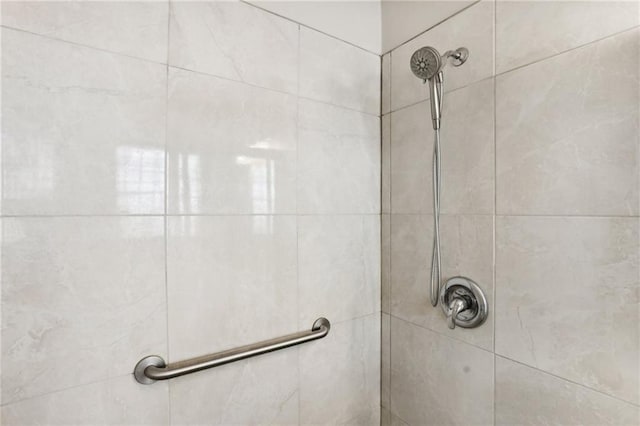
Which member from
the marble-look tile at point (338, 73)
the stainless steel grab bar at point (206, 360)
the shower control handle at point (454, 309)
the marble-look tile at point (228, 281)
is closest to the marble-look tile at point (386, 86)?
the marble-look tile at point (338, 73)

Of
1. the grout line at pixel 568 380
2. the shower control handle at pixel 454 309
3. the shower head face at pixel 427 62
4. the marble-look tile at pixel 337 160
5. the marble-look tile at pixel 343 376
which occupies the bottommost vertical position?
the marble-look tile at pixel 343 376

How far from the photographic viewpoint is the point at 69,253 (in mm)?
739

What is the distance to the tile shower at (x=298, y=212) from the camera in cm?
71

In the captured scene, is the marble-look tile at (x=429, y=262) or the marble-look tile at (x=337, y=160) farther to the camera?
the marble-look tile at (x=337, y=160)

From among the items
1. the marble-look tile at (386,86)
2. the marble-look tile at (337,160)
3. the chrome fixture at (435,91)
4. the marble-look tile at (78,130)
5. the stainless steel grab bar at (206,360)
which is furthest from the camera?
the marble-look tile at (386,86)

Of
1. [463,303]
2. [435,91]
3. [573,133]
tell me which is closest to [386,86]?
[435,91]

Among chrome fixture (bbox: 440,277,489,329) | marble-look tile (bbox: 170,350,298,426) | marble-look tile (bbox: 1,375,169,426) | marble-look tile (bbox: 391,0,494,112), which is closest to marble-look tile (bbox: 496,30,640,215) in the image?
marble-look tile (bbox: 391,0,494,112)

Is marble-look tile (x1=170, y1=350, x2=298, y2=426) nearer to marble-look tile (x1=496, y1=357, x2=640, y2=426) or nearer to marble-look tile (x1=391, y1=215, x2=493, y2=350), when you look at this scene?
marble-look tile (x1=391, y1=215, x2=493, y2=350)

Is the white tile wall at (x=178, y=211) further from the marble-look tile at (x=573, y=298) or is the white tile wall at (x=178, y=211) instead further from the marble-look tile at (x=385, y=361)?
the marble-look tile at (x=573, y=298)

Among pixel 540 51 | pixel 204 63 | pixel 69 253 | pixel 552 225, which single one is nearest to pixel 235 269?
pixel 69 253

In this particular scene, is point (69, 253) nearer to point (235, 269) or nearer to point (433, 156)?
point (235, 269)

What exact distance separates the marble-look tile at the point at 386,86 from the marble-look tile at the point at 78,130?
79 centimetres

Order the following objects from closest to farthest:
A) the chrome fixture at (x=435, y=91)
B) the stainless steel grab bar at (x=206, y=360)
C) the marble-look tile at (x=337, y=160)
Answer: the stainless steel grab bar at (x=206, y=360), the chrome fixture at (x=435, y=91), the marble-look tile at (x=337, y=160)

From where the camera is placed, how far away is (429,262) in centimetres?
112
